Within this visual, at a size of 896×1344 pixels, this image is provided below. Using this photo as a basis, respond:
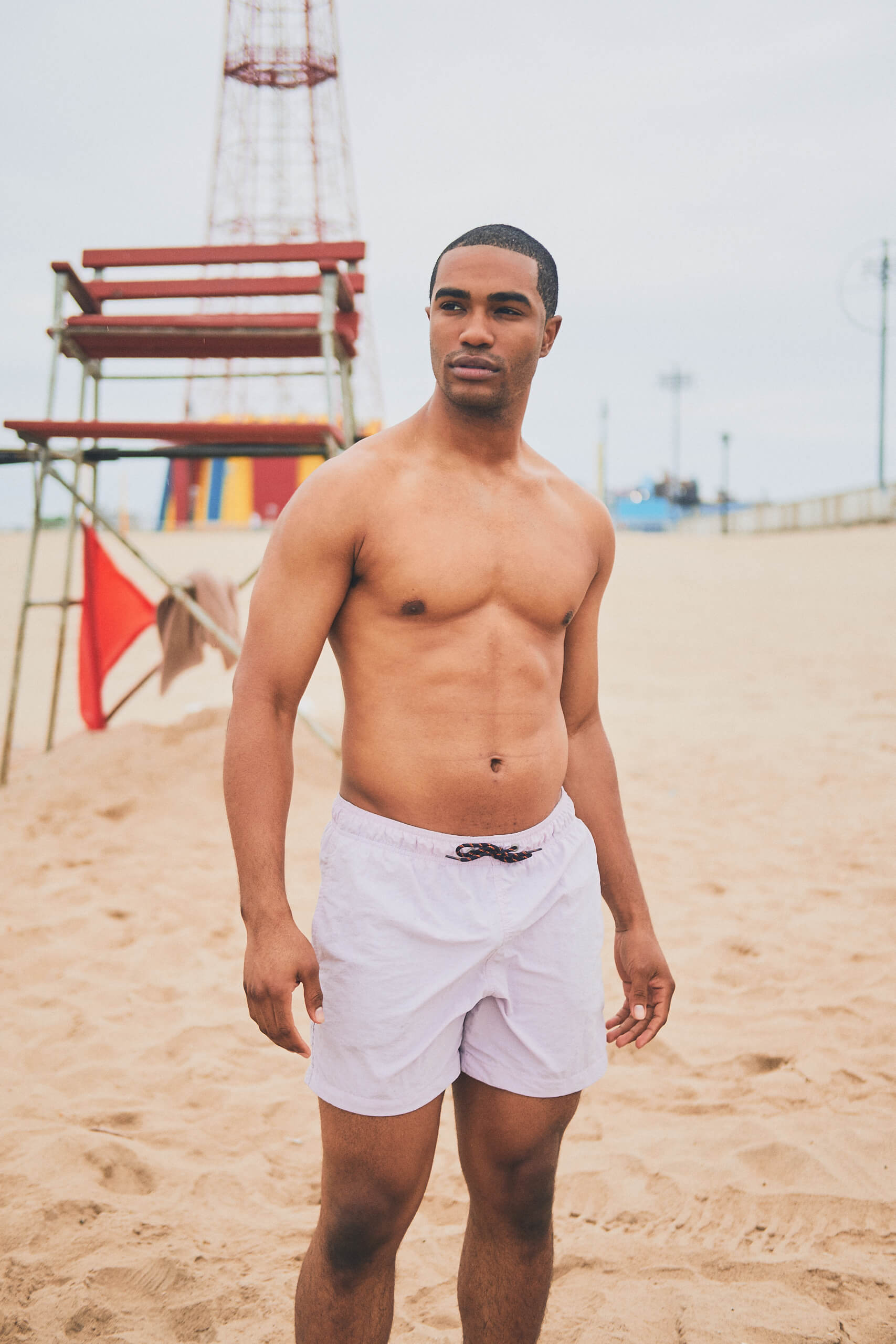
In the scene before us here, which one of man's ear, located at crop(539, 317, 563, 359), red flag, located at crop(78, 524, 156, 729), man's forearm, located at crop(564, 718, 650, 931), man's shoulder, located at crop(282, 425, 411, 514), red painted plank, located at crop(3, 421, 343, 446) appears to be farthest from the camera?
red flag, located at crop(78, 524, 156, 729)

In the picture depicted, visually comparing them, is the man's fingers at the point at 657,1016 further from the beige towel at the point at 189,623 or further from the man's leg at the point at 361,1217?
the beige towel at the point at 189,623

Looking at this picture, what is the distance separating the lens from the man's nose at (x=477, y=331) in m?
1.84

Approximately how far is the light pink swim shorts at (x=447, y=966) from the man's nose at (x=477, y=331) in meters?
0.89

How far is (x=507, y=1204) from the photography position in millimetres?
1863

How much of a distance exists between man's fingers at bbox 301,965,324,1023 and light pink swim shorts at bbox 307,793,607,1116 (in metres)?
0.04

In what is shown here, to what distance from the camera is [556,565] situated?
1.97 m

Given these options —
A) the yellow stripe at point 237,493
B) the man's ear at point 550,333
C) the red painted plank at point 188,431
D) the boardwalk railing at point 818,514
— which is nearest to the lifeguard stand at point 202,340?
the red painted plank at point 188,431

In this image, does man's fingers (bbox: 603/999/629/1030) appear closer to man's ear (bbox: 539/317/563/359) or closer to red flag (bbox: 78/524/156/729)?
man's ear (bbox: 539/317/563/359)

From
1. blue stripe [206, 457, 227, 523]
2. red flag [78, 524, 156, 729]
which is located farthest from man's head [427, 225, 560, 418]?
blue stripe [206, 457, 227, 523]

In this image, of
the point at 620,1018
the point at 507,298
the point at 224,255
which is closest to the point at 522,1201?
the point at 620,1018

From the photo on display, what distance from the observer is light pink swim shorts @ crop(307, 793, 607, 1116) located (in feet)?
5.62

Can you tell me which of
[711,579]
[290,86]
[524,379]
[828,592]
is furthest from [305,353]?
[711,579]

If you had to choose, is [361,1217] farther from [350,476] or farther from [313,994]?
[350,476]

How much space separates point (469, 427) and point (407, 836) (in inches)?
31.0
